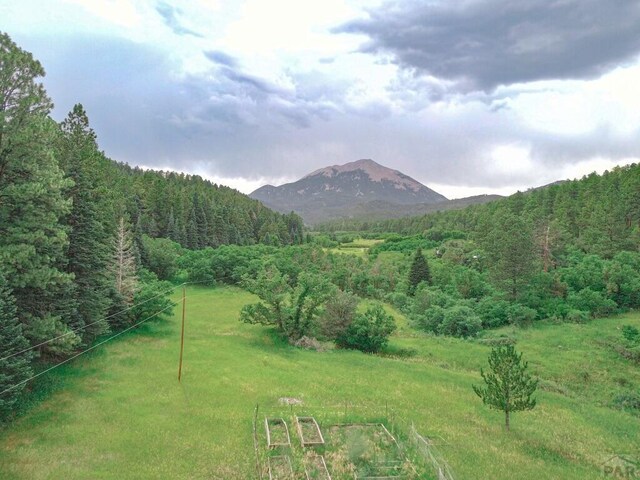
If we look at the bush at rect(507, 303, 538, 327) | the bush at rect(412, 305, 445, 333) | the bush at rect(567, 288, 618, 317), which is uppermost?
the bush at rect(567, 288, 618, 317)

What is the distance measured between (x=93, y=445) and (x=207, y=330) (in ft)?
81.3

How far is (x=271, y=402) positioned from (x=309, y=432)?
16.8 feet

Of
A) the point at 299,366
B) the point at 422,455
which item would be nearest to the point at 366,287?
the point at 299,366

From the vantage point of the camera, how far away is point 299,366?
35.2m

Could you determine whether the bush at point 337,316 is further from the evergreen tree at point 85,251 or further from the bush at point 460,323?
the evergreen tree at point 85,251

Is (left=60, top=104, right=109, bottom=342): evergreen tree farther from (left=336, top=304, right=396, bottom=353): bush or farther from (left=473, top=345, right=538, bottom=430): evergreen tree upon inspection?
(left=473, top=345, right=538, bottom=430): evergreen tree

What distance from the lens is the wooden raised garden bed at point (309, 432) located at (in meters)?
21.2

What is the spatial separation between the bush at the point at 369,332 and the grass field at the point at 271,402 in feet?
5.27

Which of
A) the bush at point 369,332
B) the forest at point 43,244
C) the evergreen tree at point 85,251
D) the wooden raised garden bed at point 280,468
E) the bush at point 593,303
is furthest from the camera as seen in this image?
the bush at point 593,303

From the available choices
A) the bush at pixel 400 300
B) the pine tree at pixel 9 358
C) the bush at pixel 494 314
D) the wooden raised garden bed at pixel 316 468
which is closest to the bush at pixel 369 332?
the bush at pixel 494 314

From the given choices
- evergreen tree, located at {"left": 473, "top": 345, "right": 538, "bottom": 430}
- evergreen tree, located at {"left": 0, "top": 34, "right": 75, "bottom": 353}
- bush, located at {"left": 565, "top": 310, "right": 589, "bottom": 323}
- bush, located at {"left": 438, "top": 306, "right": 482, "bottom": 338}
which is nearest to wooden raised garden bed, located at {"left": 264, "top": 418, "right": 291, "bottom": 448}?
evergreen tree, located at {"left": 473, "top": 345, "right": 538, "bottom": 430}

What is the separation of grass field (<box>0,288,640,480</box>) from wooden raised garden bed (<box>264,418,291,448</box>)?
1.02m

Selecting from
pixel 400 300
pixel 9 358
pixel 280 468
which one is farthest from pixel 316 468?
pixel 400 300

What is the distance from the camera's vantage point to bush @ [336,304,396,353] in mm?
41688
